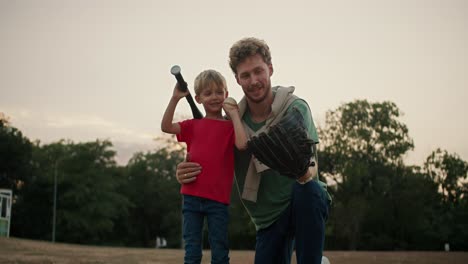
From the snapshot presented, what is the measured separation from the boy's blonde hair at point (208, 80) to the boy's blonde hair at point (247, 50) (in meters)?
0.32

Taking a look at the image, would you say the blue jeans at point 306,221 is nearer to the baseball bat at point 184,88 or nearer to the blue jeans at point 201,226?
the blue jeans at point 201,226

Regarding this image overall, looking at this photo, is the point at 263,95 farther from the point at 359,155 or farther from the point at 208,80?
the point at 359,155

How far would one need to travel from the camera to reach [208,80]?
→ 501 centimetres

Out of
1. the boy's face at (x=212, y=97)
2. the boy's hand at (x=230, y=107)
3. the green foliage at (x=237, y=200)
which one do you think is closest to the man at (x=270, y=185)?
the boy's hand at (x=230, y=107)

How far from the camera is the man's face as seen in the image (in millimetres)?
4586

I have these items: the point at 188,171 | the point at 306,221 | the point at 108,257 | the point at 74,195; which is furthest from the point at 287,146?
the point at 74,195

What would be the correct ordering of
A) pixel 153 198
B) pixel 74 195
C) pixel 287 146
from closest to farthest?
pixel 287 146 < pixel 74 195 < pixel 153 198

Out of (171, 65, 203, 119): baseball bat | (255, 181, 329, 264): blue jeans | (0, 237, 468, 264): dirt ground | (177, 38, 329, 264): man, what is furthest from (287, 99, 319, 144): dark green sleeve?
(0, 237, 468, 264): dirt ground

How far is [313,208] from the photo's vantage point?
4352 millimetres

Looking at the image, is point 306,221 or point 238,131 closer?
point 306,221

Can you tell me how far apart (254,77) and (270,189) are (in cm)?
103

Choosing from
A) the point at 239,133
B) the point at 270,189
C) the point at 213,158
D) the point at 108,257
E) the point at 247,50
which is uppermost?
the point at 247,50

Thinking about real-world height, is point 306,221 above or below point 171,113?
below

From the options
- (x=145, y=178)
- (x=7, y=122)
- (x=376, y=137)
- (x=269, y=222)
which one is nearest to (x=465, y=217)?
(x=376, y=137)
